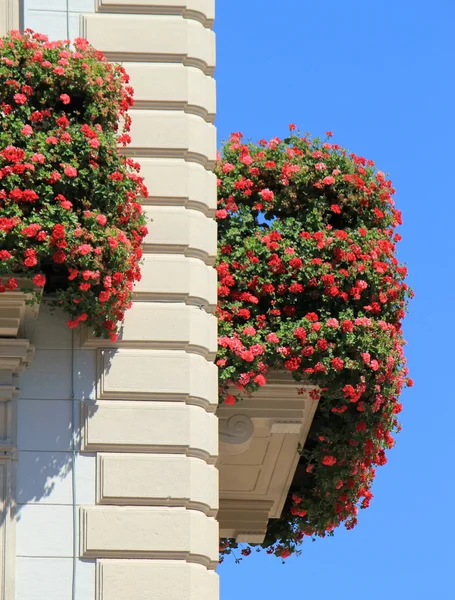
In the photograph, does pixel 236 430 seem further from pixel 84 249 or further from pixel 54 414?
pixel 84 249

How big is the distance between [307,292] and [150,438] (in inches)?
139

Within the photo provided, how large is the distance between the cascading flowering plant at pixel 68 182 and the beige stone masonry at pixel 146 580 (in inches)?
89.4

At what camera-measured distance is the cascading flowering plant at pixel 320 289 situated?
21484mm

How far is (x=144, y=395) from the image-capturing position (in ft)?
63.1

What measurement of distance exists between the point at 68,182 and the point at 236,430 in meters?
5.22

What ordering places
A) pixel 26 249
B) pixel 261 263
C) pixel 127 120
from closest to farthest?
pixel 26 249, pixel 127 120, pixel 261 263

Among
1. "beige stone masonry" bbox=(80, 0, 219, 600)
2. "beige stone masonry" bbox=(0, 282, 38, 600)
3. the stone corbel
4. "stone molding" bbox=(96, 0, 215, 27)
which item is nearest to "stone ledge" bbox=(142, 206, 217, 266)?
"beige stone masonry" bbox=(80, 0, 219, 600)

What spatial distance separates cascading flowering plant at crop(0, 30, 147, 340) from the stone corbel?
3.86 m

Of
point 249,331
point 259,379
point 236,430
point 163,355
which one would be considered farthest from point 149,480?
point 236,430

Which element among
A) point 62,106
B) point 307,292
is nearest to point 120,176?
point 62,106

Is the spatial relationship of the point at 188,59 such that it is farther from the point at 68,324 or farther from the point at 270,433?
the point at 270,433

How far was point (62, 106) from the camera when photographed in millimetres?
19047

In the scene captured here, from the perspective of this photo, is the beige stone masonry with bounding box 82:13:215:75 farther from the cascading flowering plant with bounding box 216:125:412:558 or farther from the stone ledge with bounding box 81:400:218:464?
the stone ledge with bounding box 81:400:218:464

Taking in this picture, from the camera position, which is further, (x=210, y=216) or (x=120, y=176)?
(x=210, y=216)
